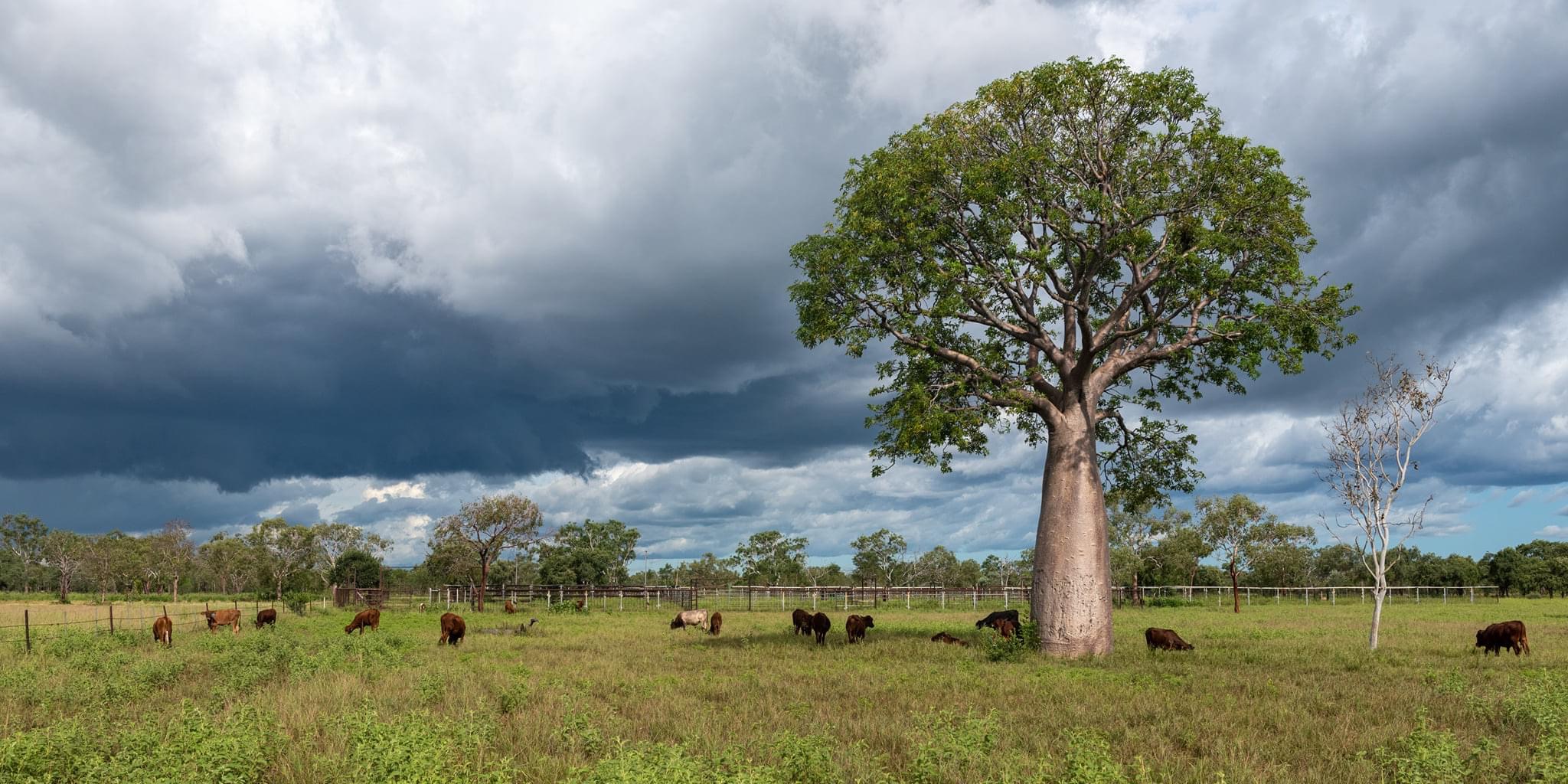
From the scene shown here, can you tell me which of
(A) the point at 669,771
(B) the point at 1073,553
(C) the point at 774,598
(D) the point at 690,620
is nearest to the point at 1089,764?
(A) the point at 669,771

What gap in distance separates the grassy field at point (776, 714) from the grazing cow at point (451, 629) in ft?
9.77

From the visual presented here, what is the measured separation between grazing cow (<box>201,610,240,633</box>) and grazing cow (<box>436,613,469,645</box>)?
10048 millimetres

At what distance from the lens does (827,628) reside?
2714cm

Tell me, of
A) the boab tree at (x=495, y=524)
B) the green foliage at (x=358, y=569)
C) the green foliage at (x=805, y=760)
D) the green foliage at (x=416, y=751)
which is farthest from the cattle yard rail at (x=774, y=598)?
the green foliage at (x=805, y=760)

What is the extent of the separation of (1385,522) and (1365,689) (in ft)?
45.0

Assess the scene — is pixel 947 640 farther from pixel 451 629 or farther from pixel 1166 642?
pixel 451 629

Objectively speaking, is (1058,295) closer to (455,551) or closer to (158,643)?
(158,643)

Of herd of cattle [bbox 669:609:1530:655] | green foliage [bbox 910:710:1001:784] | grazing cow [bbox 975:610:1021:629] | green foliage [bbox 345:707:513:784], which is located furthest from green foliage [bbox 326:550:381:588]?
green foliage [bbox 910:710:1001:784]

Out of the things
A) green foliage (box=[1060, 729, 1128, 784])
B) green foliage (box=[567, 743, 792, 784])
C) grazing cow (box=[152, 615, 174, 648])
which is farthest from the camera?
grazing cow (box=[152, 615, 174, 648])

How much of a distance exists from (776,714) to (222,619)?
34344 mm

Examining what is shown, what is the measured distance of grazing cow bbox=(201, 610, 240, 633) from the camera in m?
34.6

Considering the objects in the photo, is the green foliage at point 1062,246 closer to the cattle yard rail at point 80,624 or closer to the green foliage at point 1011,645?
the green foliage at point 1011,645

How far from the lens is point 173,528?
98.2 metres

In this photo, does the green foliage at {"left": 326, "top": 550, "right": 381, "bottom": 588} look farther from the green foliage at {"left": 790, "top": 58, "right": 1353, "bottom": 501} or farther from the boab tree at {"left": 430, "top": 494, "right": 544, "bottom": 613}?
the green foliage at {"left": 790, "top": 58, "right": 1353, "bottom": 501}
